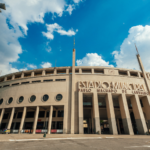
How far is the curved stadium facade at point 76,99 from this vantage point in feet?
95.1

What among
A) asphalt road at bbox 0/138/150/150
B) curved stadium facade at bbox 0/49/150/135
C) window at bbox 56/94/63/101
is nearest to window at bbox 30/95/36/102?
curved stadium facade at bbox 0/49/150/135

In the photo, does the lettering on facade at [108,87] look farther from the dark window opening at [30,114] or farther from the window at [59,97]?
the dark window opening at [30,114]

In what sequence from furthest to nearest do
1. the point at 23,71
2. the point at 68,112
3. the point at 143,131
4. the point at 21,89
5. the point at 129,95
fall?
1. the point at 23,71
2. the point at 21,89
3. the point at 129,95
4. the point at 68,112
5. the point at 143,131

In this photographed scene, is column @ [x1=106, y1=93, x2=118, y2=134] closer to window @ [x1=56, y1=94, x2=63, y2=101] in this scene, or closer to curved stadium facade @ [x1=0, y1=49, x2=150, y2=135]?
curved stadium facade @ [x1=0, y1=49, x2=150, y2=135]

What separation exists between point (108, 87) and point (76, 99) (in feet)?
37.2

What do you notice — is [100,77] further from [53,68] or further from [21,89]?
[21,89]

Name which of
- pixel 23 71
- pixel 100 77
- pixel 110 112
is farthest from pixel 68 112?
pixel 23 71

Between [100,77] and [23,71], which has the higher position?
[23,71]

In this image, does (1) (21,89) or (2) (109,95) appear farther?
(1) (21,89)

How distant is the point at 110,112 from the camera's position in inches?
1129

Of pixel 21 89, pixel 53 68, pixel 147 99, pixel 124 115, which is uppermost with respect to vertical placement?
pixel 53 68

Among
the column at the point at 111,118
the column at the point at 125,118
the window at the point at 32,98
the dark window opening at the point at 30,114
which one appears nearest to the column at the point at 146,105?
the column at the point at 125,118

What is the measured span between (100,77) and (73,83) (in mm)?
10081

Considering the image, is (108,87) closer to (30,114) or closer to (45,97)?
(45,97)
